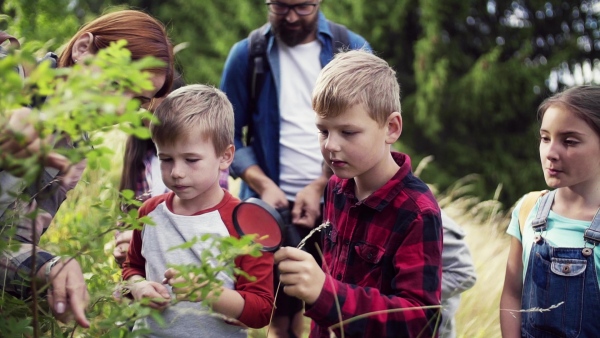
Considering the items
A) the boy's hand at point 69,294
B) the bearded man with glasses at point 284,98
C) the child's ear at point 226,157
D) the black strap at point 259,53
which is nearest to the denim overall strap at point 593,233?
the child's ear at point 226,157

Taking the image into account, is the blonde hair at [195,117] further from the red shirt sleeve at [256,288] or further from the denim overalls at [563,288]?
the denim overalls at [563,288]

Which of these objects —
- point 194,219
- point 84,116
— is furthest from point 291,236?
point 84,116

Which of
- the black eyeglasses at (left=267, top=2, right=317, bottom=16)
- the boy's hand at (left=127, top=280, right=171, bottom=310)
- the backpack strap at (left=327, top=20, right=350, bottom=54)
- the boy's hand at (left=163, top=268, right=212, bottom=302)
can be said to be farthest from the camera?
the backpack strap at (left=327, top=20, right=350, bottom=54)

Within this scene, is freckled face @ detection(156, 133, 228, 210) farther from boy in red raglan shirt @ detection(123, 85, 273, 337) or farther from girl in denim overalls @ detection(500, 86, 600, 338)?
girl in denim overalls @ detection(500, 86, 600, 338)

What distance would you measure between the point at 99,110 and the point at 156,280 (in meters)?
0.96

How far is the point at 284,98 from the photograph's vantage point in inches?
161

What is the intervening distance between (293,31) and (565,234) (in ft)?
6.07

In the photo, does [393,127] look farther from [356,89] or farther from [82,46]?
[82,46]

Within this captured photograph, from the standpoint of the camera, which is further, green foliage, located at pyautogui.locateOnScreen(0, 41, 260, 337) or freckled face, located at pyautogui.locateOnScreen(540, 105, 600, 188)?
freckled face, located at pyautogui.locateOnScreen(540, 105, 600, 188)

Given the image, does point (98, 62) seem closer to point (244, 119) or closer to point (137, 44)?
point (137, 44)

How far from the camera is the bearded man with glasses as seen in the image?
399 centimetres

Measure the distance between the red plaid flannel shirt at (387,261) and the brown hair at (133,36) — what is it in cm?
87

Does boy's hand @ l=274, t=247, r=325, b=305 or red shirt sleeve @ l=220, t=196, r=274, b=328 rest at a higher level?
boy's hand @ l=274, t=247, r=325, b=305

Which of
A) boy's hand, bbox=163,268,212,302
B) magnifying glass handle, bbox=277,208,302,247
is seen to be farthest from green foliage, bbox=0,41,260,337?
magnifying glass handle, bbox=277,208,302,247
